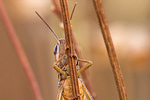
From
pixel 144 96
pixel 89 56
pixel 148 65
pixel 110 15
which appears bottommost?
pixel 144 96

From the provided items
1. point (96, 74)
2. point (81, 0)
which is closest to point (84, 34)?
point (81, 0)

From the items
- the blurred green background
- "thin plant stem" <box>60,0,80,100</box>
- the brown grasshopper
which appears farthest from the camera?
the blurred green background

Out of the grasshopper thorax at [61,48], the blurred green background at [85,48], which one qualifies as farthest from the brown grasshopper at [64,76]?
the blurred green background at [85,48]

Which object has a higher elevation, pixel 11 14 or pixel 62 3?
pixel 11 14

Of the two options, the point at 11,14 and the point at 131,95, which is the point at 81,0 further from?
the point at 131,95

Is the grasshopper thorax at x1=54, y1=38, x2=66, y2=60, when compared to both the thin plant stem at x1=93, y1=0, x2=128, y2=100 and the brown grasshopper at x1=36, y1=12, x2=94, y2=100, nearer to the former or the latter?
the brown grasshopper at x1=36, y1=12, x2=94, y2=100

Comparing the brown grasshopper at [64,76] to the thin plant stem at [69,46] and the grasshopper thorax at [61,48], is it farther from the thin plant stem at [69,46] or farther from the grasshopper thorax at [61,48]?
the thin plant stem at [69,46]

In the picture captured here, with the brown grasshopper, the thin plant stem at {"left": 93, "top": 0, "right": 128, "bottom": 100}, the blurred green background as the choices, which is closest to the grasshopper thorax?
the brown grasshopper

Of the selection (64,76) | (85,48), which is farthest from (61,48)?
(85,48)
